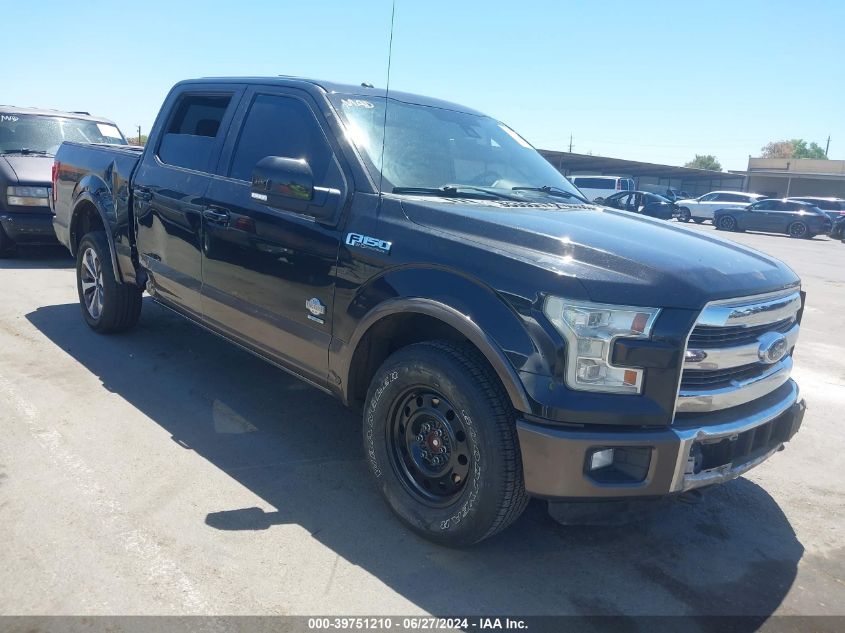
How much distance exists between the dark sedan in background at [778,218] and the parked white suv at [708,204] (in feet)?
8.84

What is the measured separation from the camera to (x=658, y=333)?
2.70m

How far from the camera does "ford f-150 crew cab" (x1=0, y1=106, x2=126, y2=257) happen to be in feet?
29.5

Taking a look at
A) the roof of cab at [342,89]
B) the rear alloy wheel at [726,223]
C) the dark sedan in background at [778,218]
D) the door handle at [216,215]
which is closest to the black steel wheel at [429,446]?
the door handle at [216,215]

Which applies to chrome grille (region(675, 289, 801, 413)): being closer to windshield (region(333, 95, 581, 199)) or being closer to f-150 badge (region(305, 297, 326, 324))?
windshield (region(333, 95, 581, 199))

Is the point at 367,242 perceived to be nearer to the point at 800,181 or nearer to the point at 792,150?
the point at 800,181

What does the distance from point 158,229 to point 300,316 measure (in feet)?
5.90

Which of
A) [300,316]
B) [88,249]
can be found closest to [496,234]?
[300,316]

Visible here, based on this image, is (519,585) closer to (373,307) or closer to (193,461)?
(373,307)

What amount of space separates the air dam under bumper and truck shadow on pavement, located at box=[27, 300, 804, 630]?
19.4 inches

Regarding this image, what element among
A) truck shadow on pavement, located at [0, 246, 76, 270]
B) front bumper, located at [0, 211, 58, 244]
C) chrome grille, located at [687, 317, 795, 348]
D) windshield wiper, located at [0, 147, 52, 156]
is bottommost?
truck shadow on pavement, located at [0, 246, 76, 270]

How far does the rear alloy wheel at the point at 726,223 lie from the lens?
2858 cm

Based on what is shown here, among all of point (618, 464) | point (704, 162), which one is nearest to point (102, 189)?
point (618, 464)

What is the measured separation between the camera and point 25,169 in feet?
29.8

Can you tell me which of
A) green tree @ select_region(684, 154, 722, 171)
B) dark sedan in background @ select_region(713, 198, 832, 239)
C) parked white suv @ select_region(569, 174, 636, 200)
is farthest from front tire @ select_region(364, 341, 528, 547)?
green tree @ select_region(684, 154, 722, 171)
